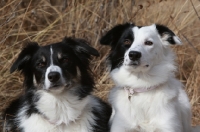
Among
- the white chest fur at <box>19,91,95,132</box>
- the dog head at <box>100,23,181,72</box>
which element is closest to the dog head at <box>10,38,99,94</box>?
the white chest fur at <box>19,91,95,132</box>

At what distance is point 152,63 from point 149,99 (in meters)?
0.34

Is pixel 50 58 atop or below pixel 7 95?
atop

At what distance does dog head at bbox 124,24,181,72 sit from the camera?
3877mm

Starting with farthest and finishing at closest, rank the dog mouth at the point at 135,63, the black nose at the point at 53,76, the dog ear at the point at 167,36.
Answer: the dog ear at the point at 167,36
the dog mouth at the point at 135,63
the black nose at the point at 53,76

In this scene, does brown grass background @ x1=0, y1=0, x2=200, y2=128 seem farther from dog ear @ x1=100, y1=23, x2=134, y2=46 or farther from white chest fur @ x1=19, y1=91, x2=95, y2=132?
white chest fur @ x1=19, y1=91, x2=95, y2=132

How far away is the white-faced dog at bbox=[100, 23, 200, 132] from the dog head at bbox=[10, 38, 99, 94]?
279 millimetres

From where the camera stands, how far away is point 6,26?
592cm

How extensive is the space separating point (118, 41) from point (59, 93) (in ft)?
2.50

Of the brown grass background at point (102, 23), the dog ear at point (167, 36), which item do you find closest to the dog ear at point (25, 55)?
the dog ear at point (167, 36)

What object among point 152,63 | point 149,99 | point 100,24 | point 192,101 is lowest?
point 192,101

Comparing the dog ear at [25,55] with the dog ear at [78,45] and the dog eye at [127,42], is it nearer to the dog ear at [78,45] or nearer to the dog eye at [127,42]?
the dog ear at [78,45]

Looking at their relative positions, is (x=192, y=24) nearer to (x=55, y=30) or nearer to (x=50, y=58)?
(x=55, y=30)

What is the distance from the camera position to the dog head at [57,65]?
3.85 m

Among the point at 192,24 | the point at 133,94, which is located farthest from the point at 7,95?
the point at 192,24
